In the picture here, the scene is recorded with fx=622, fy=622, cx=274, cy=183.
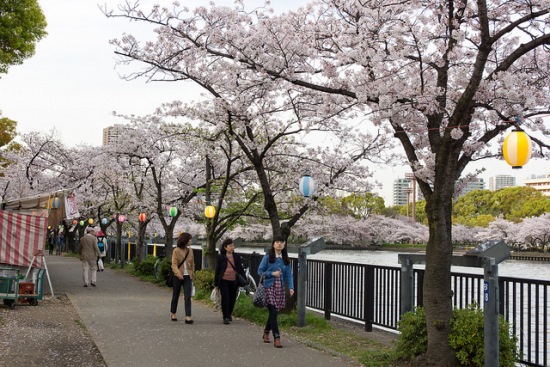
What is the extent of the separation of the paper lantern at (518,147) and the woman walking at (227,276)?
5.78m

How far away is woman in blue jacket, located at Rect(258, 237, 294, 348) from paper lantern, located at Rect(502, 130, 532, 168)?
3767mm

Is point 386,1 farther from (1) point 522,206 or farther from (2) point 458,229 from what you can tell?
(1) point 522,206

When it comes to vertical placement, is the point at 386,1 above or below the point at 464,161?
Result: above

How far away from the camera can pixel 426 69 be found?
29.8 feet

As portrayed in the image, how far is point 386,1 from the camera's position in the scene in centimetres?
898

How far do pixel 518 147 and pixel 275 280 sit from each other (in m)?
4.14

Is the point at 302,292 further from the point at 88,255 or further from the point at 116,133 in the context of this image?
the point at 116,133

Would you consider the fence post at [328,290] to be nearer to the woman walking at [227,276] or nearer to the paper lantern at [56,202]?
the woman walking at [227,276]

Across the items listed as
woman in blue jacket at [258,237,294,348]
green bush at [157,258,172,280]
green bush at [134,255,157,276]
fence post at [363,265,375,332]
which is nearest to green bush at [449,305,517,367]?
woman in blue jacket at [258,237,294,348]

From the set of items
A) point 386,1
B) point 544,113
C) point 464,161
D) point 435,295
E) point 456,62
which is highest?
point 386,1

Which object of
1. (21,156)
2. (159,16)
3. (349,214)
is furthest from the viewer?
(349,214)

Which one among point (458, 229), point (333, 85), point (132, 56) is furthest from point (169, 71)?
point (458, 229)

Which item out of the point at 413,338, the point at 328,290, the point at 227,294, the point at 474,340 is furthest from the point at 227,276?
the point at 474,340

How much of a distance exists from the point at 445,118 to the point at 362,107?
48.2 inches
